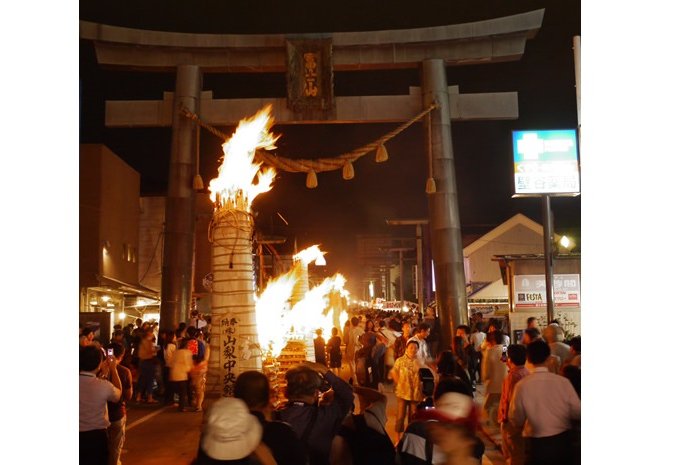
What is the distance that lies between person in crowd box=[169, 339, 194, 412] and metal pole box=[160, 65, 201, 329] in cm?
596

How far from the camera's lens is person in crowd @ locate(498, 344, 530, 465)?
6344 mm

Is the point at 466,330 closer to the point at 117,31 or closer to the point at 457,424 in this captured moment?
the point at 457,424

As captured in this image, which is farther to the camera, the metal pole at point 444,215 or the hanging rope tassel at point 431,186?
the metal pole at point 444,215

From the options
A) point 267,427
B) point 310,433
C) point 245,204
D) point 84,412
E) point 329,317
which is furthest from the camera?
point 329,317

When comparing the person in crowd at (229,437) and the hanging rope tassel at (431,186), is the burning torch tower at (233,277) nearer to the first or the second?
the person in crowd at (229,437)

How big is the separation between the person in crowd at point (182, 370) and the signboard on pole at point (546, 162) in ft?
34.2

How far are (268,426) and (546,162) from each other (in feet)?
52.3

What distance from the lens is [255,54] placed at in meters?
17.9

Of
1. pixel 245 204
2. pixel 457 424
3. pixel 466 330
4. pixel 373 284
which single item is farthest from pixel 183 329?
pixel 373 284

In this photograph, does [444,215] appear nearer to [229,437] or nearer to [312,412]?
[312,412]

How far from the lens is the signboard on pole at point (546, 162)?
18016 mm

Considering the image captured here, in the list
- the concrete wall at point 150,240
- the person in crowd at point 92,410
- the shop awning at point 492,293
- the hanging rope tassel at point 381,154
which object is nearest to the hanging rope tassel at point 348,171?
the hanging rope tassel at point 381,154

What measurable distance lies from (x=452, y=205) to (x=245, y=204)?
34.3 ft

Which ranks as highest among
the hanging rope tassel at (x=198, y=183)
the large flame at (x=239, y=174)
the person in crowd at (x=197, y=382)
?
the hanging rope tassel at (x=198, y=183)
